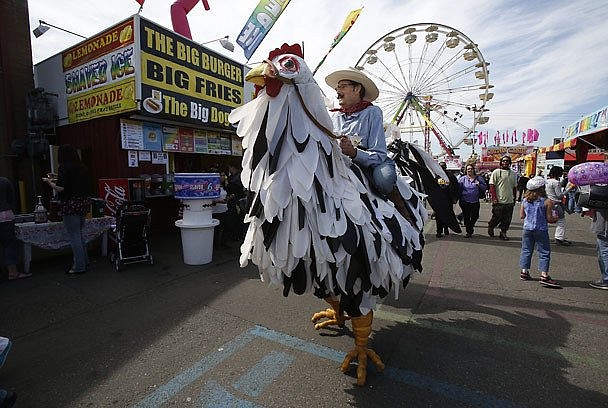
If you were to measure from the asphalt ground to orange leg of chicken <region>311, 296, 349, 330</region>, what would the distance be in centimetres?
9

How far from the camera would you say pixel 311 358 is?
2.39 m

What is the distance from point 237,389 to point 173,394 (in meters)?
0.41

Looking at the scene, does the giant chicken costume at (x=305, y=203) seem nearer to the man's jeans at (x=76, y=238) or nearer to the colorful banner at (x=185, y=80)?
the man's jeans at (x=76, y=238)

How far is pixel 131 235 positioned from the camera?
4.73 m

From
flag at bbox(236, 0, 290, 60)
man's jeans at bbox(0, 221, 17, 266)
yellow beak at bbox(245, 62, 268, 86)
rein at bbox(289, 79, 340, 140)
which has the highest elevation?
flag at bbox(236, 0, 290, 60)

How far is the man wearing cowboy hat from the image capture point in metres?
2.16

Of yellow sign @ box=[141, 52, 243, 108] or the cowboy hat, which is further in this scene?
yellow sign @ box=[141, 52, 243, 108]

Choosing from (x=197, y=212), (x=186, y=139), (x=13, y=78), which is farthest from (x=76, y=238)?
(x=13, y=78)

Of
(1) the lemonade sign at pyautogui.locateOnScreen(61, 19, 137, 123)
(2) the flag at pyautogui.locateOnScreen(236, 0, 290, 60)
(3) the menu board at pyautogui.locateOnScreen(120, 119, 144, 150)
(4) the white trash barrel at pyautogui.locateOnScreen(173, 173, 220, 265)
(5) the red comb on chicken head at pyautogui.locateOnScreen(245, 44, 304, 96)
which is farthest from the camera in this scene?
(2) the flag at pyautogui.locateOnScreen(236, 0, 290, 60)

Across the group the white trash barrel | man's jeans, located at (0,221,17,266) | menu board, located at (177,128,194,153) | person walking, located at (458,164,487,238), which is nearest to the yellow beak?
the white trash barrel

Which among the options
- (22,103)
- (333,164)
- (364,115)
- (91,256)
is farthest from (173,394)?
(22,103)

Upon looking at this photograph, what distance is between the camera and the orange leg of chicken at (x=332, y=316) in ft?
8.74

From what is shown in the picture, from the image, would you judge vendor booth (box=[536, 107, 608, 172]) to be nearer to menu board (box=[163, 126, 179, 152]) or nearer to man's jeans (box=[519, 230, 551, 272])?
man's jeans (box=[519, 230, 551, 272])

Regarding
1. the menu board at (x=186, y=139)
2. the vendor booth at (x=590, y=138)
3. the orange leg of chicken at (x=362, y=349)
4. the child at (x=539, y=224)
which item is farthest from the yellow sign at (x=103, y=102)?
the vendor booth at (x=590, y=138)
